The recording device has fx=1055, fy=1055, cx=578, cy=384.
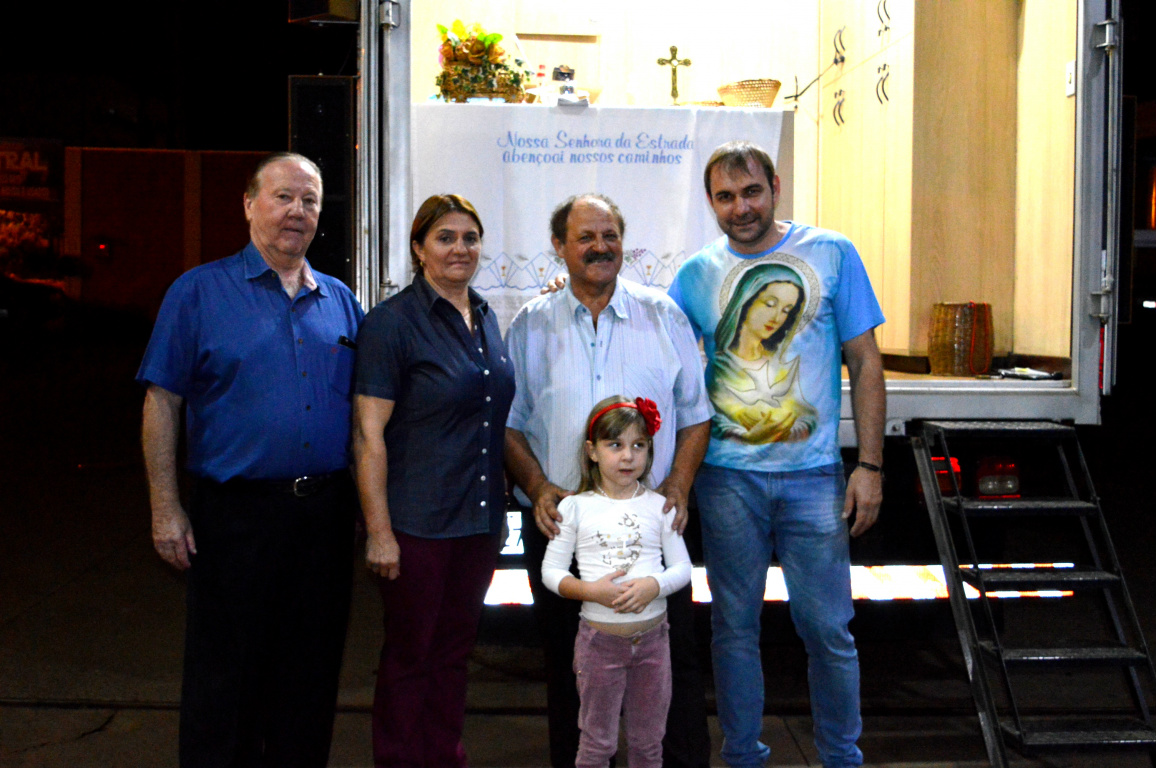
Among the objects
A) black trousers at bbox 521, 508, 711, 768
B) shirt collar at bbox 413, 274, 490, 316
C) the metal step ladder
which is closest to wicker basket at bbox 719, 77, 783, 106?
the metal step ladder

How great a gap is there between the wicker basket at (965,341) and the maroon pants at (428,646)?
2378 millimetres

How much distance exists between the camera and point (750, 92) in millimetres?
4535

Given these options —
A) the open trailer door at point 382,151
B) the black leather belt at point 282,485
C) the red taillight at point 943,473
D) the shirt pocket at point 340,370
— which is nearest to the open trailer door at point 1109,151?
the red taillight at point 943,473

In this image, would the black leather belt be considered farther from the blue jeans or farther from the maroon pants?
the blue jeans

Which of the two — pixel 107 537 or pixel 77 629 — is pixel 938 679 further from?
pixel 107 537

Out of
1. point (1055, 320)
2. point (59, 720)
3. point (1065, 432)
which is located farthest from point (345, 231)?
point (1055, 320)

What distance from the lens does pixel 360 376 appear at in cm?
263

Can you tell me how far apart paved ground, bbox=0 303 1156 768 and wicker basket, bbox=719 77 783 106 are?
196cm

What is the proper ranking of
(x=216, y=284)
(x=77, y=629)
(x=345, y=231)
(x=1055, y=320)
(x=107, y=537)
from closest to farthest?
(x=216, y=284) < (x=345, y=231) < (x=1055, y=320) < (x=77, y=629) < (x=107, y=537)

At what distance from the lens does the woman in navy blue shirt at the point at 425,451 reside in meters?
2.63

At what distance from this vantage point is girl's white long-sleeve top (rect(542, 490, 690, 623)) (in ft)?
8.65

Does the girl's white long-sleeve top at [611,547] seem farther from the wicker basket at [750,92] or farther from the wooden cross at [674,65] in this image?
the wooden cross at [674,65]

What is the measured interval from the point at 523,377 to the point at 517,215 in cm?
125

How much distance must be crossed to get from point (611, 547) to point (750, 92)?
2604mm
